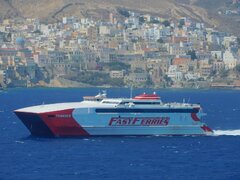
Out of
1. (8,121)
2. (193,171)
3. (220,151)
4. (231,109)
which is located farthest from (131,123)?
(231,109)

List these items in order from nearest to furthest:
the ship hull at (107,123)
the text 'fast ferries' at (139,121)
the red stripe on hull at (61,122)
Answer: the red stripe on hull at (61,122) → the ship hull at (107,123) → the text 'fast ferries' at (139,121)

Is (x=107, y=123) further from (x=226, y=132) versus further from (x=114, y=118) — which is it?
(x=226, y=132)

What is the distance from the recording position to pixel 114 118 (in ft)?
285

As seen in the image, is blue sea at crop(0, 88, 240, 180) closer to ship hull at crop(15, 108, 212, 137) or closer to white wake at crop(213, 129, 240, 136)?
white wake at crop(213, 129, 240, 136)

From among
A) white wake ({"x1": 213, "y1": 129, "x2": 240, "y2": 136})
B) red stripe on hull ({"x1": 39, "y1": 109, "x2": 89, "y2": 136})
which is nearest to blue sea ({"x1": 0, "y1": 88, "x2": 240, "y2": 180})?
white wake ({"x1": 213, "y1": 129, "x2": 240, "y2": 136})

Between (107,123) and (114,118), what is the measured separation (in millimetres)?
513

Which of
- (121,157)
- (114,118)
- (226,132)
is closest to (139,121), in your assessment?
(114,118)

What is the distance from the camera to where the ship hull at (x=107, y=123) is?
8612 centimetres

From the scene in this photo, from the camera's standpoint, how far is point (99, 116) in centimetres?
8656

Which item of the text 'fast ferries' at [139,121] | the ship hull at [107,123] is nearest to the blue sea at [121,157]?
the ship hull at [107,123]

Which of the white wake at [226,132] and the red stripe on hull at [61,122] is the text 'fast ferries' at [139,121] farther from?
the white wake at [226,132]

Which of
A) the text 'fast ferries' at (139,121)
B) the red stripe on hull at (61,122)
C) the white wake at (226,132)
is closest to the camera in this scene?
the red stripe on hull at (61,122)

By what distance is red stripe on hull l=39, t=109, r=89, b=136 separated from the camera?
85.9 meters

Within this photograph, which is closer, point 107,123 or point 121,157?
point 121,157
